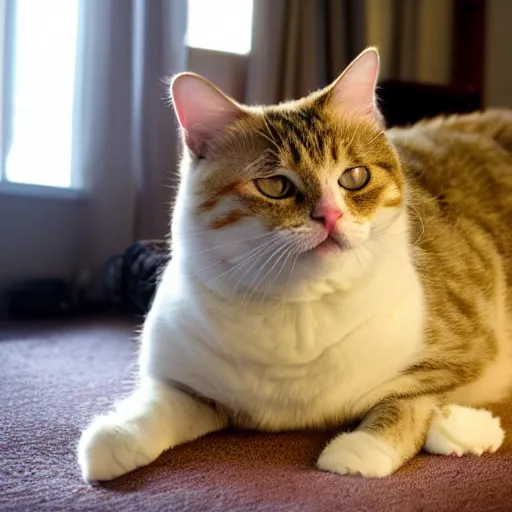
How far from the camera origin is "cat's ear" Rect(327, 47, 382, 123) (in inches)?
49.2

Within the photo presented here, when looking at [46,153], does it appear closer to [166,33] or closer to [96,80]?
[96,80]

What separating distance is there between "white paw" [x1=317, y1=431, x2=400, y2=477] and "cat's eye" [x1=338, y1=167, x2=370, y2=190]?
1.42 feet

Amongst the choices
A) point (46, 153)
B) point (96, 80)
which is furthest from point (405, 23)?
point (46, 153)

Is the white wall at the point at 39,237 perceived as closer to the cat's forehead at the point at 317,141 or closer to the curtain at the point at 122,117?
the curtain at the point at 122,117

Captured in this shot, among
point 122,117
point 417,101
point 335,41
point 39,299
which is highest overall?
point 335,41

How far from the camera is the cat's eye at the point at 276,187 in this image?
3.65 ft

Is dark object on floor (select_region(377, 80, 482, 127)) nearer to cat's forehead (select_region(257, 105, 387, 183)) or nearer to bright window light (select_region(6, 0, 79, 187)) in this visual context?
bright window light (select_region(6, 0, 79, 187))

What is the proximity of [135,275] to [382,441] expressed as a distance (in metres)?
1.63

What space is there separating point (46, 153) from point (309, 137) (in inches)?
85.3

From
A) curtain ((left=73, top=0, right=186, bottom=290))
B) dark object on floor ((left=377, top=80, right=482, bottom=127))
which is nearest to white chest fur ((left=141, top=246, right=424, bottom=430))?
curtain ((left=73, top=0, right=186, bottom=290))

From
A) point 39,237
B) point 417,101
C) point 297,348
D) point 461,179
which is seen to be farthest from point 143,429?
point 417,101

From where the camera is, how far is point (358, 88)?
1.28m

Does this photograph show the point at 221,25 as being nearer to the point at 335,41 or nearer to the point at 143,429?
the point at 335,41

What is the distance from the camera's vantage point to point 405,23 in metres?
3.73
